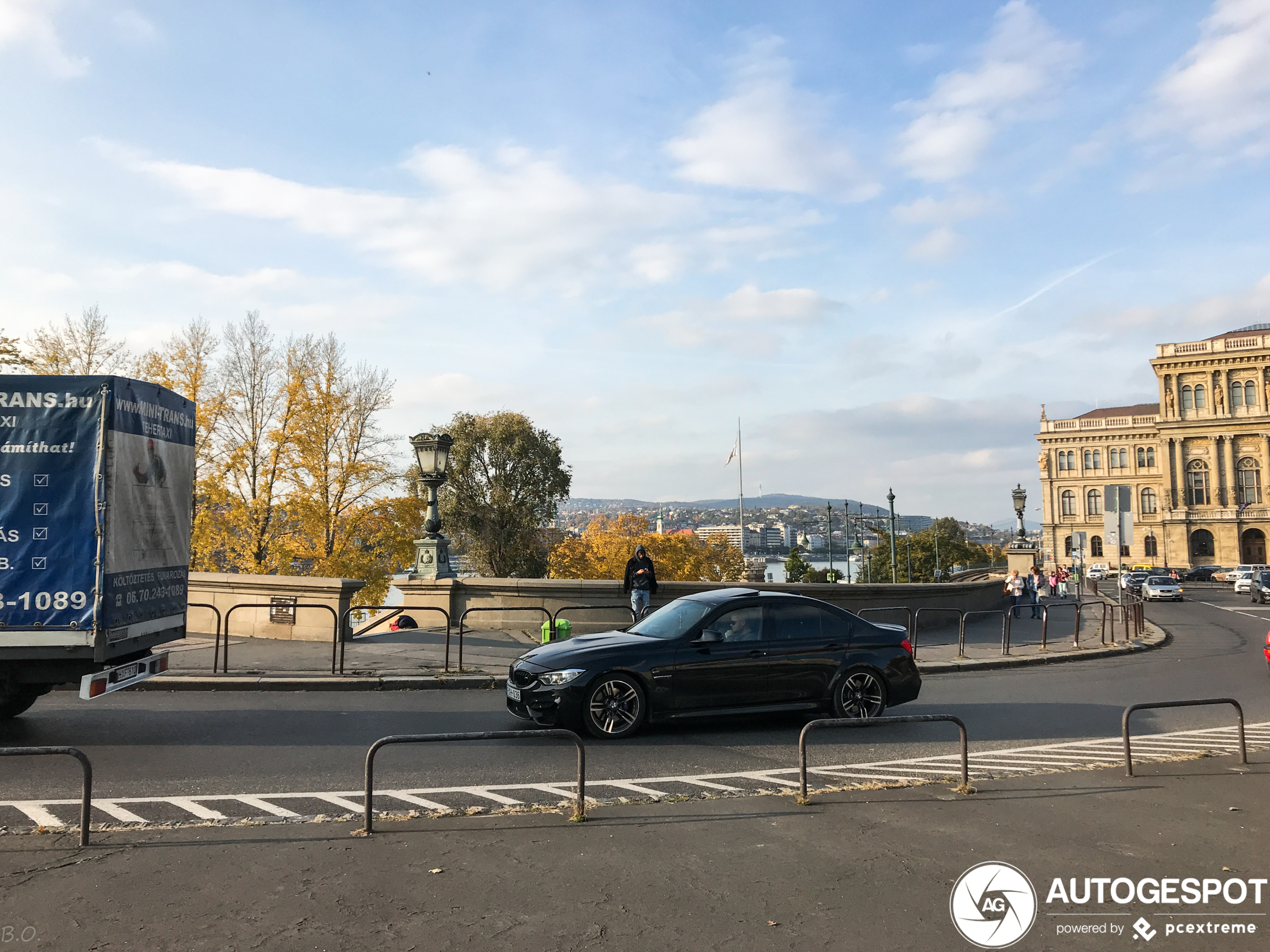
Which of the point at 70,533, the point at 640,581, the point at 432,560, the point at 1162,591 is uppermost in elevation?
the point at 70,533

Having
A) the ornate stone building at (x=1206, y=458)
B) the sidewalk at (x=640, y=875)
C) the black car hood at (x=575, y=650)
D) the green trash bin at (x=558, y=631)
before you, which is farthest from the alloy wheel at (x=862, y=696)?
the ornate stone building at (x=1206, y=458)

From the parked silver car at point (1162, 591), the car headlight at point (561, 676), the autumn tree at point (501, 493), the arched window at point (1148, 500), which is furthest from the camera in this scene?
the arched window at point (1148, 500)

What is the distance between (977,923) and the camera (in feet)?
15.2

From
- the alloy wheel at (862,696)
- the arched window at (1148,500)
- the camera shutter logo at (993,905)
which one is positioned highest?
the arched window at (1148,500)

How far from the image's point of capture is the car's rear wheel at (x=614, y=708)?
8828 millimetres

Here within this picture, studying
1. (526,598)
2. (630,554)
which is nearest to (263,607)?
(526,598)

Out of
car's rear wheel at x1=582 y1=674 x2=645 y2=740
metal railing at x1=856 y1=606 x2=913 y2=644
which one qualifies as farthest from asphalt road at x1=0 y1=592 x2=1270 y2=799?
metal railing at x1=856 y1=606 x2=913 y2=644

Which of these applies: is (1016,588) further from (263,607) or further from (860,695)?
(263,607)

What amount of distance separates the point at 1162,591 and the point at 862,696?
43.3 m

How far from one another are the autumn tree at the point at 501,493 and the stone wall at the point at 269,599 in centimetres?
3605

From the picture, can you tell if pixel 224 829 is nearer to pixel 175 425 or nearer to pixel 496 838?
pixel 496 838

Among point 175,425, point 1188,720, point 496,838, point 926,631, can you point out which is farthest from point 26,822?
point 926,631

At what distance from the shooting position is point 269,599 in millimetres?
15898

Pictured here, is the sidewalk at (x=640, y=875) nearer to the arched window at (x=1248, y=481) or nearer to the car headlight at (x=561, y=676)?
the car headlight at (x=561, y=676)
